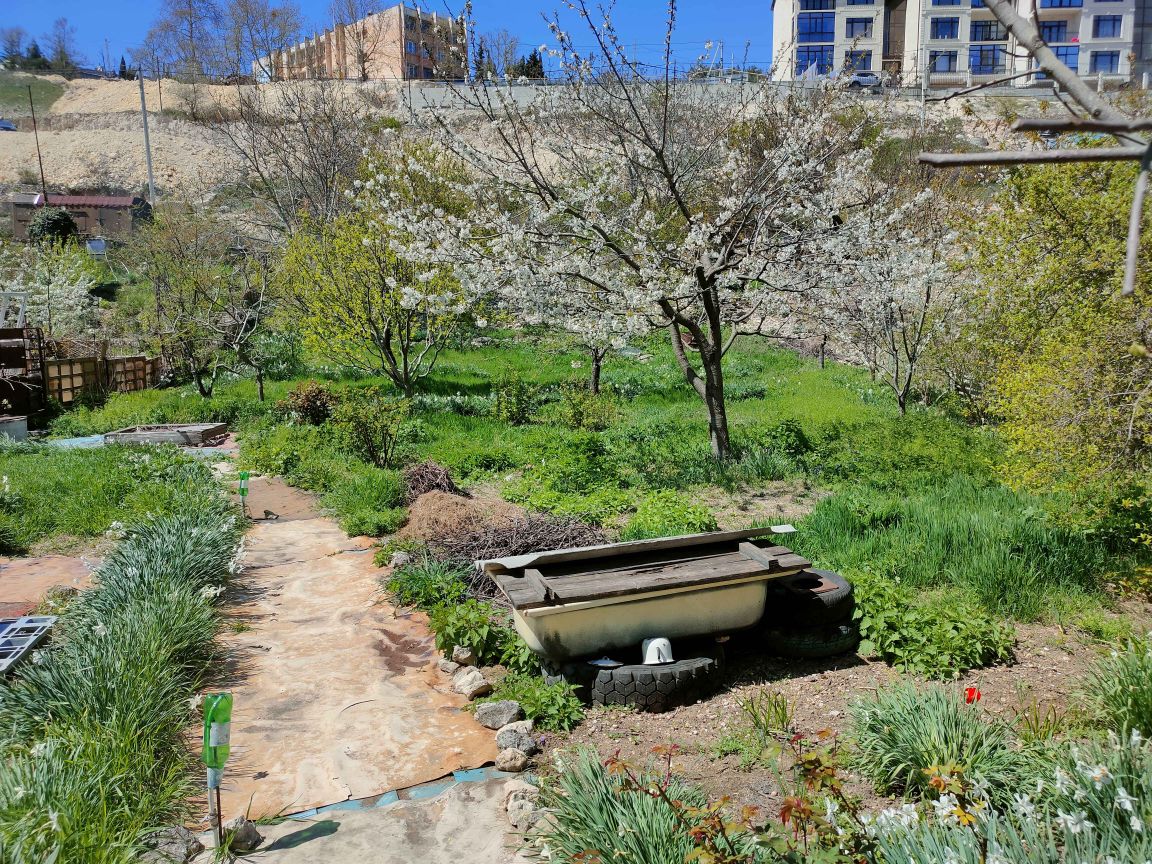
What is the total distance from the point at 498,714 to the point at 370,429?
7233 millimetres

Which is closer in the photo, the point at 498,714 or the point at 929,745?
the point at 929,745

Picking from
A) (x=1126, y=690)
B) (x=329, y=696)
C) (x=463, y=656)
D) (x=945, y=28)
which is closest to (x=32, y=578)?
(x=329, y=696)

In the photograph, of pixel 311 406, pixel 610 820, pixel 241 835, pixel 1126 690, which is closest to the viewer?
pixel 610 820

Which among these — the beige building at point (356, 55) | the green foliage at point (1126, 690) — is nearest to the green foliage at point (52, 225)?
the beige building at point (356, 55)

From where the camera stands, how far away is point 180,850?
12.1 ft

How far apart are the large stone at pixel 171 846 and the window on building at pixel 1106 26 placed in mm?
76582

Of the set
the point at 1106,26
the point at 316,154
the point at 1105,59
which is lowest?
the point at 316,154

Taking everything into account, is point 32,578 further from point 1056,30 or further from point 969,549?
point 1056,30

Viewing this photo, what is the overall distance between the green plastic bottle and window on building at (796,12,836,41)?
66297 millimetres

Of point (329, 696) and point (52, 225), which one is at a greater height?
point (52, 225)

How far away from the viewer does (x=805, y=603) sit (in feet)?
19.1

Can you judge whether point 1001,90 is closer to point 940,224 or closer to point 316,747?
point 940,224

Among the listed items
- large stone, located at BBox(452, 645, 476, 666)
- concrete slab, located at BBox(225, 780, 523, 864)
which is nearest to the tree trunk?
large stone, located at BBox(452, 645, 476, 666)

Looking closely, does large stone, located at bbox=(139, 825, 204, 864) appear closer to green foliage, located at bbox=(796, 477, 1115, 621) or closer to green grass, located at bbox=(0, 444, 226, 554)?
green foliage, located at bbox=(796, 477, 1115, 621)
